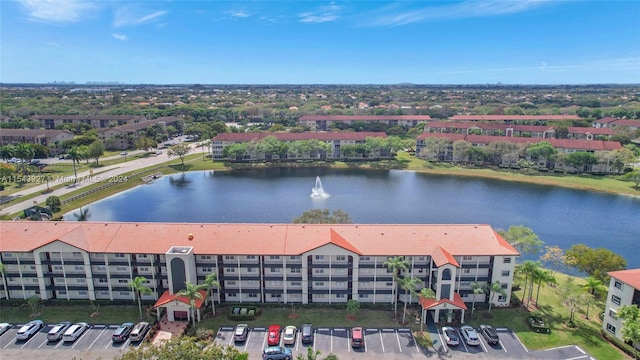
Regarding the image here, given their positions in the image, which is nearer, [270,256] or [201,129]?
[270,256]

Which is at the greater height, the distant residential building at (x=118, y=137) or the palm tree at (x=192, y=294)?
the distant residential building at (x=118, y=137)

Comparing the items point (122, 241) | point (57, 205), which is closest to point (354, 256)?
point (122, 241)

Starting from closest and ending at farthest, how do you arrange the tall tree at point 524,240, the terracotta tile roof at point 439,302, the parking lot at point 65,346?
1. the parking lot at point 65,346
2. the terracotta tile roof at point 439,302
3. the tall tree at point 524,240

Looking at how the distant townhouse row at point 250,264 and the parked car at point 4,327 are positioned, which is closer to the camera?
the parked car at point 4,327

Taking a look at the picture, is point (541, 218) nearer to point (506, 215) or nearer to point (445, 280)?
point (506, 215)

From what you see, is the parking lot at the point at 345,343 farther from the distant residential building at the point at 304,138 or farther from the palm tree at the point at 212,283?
the distant residential building at the point at 304,138

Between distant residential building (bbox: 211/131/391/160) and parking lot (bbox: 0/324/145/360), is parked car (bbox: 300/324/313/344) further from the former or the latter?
distant residential building (bbox: 211/131/391/160)

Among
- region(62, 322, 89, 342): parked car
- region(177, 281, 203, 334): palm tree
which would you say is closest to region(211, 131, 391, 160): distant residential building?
region(177, 281, 203, 334): palm tree

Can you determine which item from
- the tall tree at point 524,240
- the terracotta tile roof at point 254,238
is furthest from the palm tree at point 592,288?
the terracotta tile roof at point 254,238
